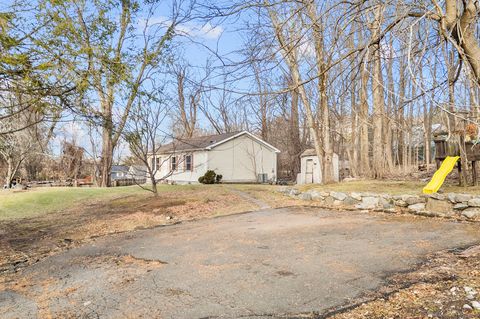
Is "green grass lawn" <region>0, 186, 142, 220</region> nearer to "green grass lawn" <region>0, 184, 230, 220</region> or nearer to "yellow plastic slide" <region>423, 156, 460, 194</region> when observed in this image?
"green grass lawn" <region>0, 184, 230, 220</region>

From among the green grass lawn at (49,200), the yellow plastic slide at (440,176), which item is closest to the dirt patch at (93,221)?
the green grass lawn at (49,200)

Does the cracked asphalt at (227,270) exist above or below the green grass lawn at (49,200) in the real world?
below

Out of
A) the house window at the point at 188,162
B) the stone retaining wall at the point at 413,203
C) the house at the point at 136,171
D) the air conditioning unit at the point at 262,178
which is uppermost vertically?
the house window at the point at 188,162

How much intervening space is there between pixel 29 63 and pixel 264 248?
16.0 feet

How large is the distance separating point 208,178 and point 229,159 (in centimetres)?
306

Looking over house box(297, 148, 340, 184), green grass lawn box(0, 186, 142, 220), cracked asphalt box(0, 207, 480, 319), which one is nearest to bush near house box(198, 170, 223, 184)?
house box(297, 148, 340, 184)

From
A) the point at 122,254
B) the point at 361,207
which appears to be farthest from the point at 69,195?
the point at 361,207

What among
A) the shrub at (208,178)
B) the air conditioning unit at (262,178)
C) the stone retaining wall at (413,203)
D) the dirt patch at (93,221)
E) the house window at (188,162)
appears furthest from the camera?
the air conditioning unit at (262,178)

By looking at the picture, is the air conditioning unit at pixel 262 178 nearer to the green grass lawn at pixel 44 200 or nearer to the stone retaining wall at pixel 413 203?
the green grass lawn at pixel 44 200

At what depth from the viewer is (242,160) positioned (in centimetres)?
2541

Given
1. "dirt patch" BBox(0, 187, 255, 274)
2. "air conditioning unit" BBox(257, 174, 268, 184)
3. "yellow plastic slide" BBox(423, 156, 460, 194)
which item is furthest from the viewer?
"air conditioning unit" BBox(257, 174, 268, 184)

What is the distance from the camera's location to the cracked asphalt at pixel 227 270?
3695 millimetres

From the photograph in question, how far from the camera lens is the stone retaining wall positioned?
28.2 ft

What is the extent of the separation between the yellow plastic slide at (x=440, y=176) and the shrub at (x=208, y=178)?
13996mm
